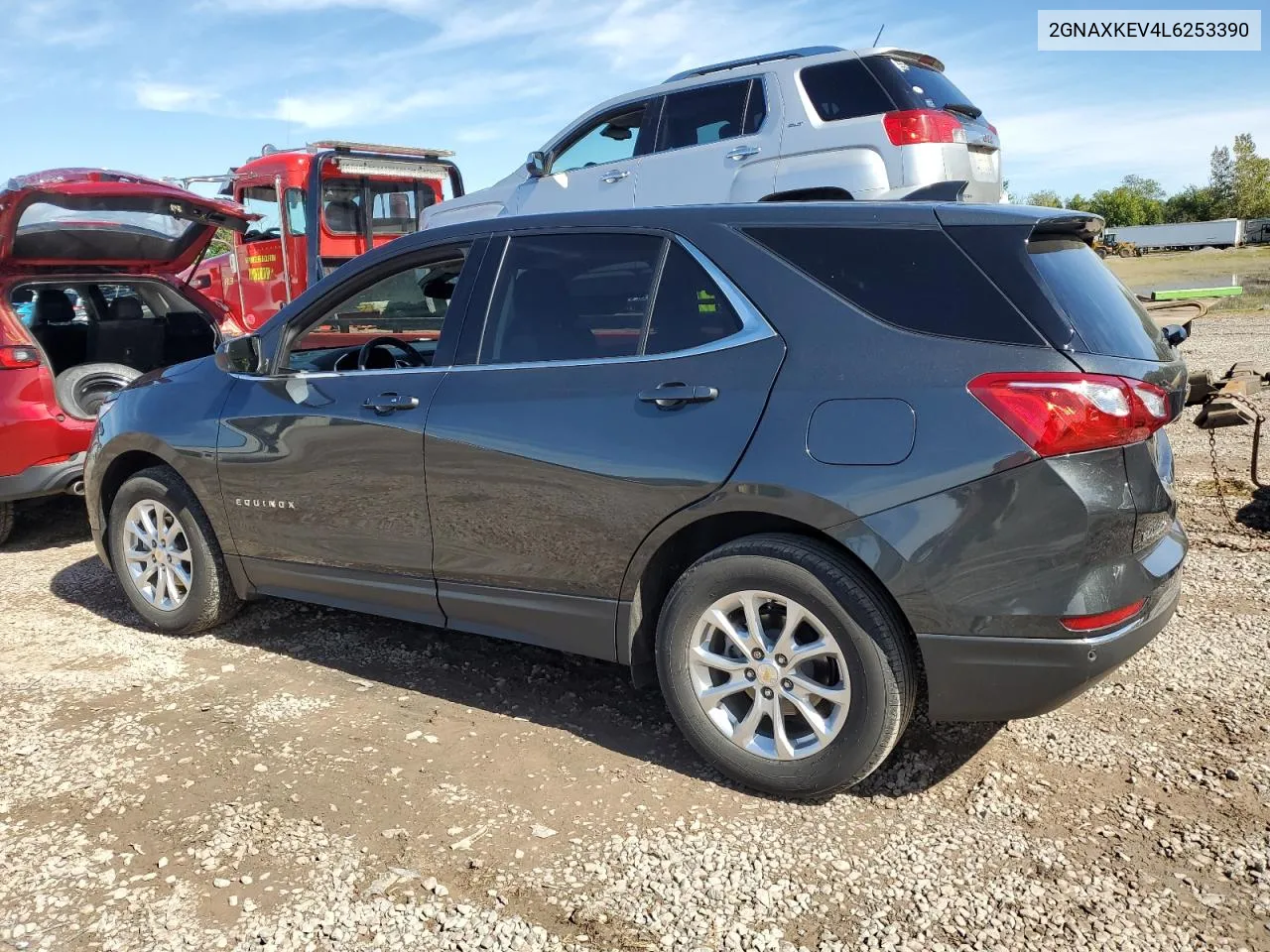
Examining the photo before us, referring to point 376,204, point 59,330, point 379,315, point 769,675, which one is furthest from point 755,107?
point 376,204

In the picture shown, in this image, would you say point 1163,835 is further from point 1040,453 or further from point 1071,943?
point 1040,453

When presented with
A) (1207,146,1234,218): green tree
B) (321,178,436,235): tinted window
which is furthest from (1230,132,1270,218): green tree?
(321,178,436,235): tinted window

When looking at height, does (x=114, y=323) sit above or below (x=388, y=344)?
above

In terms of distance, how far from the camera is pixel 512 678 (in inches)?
159

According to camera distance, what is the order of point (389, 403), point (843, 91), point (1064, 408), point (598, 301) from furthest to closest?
point (843, 91)
point (389, 403)
point (598, 301)
point (1064, 408)

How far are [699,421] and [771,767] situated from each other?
1038mm

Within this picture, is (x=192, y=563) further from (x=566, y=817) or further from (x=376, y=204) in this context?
(x=376, y=204)

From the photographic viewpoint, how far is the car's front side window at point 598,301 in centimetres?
320

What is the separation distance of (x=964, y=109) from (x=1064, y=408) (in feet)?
16.5

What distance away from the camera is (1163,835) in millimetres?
2785

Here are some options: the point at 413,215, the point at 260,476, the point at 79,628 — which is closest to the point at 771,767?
the point at 260,476

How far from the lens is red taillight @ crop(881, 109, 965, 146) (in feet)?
21.2

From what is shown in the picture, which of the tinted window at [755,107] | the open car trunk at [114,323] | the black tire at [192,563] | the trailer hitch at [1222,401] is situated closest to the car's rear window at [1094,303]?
the trailer hitch at [1222,401]

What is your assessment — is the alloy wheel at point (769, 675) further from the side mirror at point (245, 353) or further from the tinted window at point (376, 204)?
the tinted window at point (376, 204)
